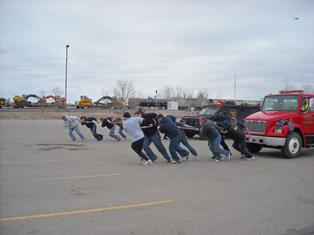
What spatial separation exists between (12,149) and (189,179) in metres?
8.86

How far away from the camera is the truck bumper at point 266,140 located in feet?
44.1

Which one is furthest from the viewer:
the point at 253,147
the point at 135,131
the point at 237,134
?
the point at 253,147

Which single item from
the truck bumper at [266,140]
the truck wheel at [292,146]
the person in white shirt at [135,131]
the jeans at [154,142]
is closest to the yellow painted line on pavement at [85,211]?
the person in white shirt at [135,131]

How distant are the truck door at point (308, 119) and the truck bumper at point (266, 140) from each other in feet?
4.84

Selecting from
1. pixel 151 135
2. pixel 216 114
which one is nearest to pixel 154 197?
pixel 151 135

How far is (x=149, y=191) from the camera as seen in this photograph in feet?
26.1

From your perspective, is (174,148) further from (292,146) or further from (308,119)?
(308,119)

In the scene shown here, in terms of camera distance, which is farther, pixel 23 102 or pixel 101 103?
pixel 101 103

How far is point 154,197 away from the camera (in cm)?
745

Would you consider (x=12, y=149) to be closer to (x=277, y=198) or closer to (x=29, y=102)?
(x=277, y=198)

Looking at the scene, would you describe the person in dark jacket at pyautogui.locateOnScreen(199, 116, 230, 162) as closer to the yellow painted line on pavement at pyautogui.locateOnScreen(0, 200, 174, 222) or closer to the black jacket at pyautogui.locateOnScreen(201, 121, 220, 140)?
the black jacket at pyautogui.locateOnScreen(201, 121, 220, 140)

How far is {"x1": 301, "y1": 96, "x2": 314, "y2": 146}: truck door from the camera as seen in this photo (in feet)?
46.8

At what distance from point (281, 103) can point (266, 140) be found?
A: 201 centimetres

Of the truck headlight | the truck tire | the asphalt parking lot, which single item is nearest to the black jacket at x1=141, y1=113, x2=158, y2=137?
the asphalt parking lot
